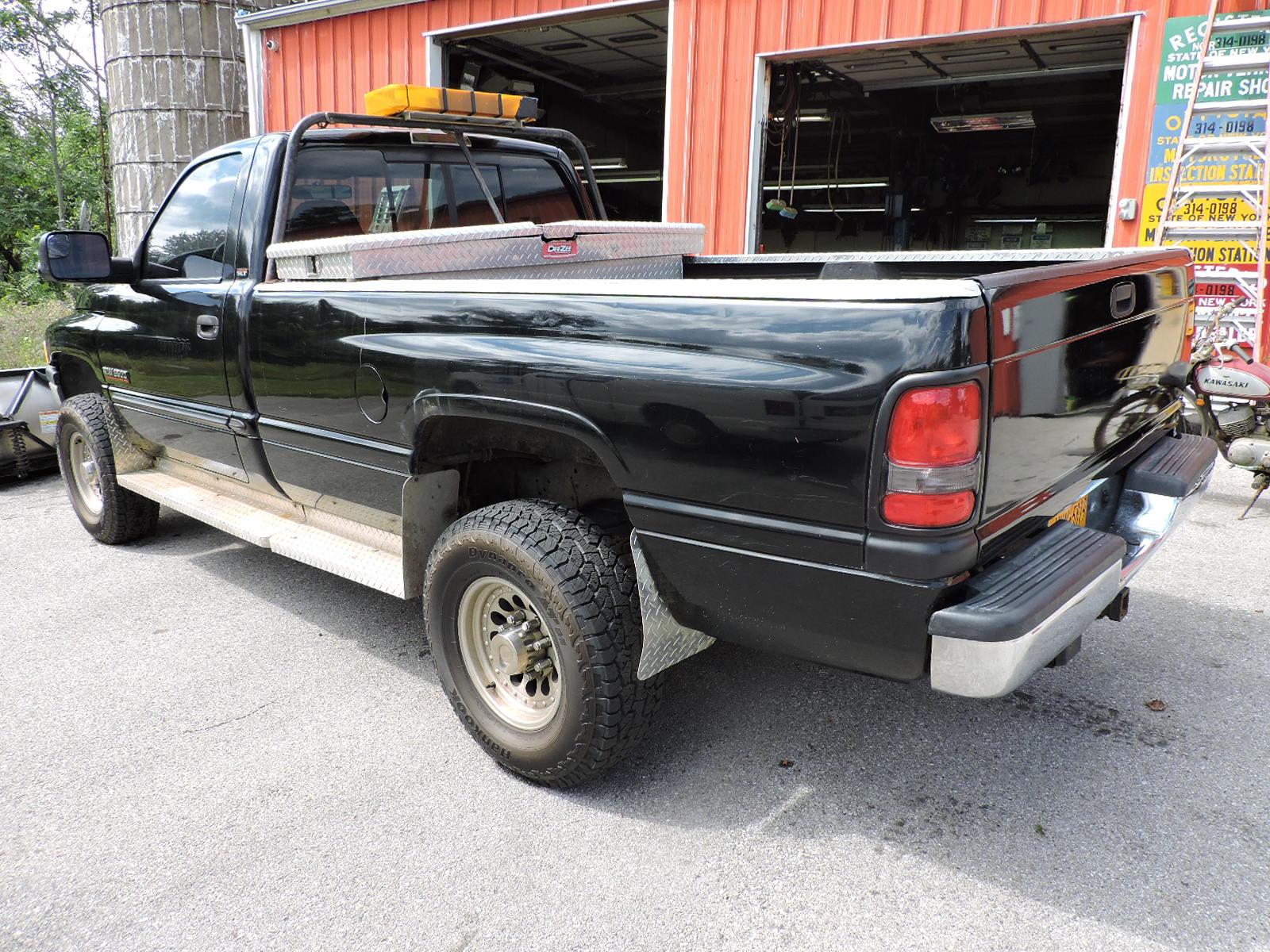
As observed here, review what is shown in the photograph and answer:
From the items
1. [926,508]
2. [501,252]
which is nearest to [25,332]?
[501,252]

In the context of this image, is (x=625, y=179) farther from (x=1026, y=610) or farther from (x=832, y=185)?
(x=1026, y=610)

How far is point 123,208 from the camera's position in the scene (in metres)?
10.8

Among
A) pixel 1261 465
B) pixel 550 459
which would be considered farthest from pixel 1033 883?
pixel 1261 465

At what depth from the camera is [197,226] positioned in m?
3.88

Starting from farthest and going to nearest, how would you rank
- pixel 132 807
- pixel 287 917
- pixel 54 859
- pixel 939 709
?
pixel 939 709, pixel 132 807, pixel 54 859, pixel 287 917

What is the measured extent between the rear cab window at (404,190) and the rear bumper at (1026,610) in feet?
9.21

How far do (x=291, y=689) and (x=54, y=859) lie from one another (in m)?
0.98

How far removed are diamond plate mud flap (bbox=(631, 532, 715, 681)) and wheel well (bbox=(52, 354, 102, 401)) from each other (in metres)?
3.86

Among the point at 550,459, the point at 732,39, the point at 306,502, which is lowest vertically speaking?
the point at 306,502

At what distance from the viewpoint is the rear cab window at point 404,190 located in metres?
3.63

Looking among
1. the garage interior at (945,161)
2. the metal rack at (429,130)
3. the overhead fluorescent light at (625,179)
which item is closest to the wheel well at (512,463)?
the metal rack at (429,130)

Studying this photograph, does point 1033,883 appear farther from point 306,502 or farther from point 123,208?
point 123,208

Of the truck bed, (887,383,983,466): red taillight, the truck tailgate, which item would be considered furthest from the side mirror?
the truck tailgate

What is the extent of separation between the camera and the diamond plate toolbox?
10.1ft
